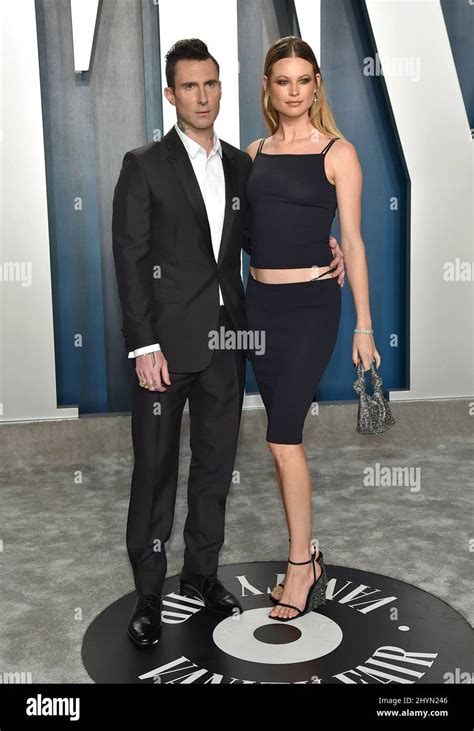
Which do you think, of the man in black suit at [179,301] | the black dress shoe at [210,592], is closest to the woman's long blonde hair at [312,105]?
the man in black suit at [179,301]

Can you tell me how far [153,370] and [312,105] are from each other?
1.04m

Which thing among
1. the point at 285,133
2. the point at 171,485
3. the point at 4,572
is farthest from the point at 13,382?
the point at 285,133

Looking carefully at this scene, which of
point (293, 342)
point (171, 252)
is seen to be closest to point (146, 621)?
point (293, 342)

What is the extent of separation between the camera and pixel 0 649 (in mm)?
2629

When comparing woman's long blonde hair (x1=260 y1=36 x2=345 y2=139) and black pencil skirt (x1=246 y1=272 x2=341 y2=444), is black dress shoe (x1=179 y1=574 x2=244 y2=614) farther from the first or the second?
woman's long blonde hair (x1=260 y1=36 x2=345 y2=139)

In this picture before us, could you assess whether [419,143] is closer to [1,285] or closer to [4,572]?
[1,285]

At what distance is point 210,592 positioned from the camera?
113 inches

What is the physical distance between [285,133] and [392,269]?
2540 mm

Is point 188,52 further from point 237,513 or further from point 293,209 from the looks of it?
point 237,513

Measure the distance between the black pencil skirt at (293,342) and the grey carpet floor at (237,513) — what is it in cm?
86

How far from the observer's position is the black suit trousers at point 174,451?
2691 mm

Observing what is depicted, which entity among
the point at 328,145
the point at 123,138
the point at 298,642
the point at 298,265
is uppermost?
the point at 123,138

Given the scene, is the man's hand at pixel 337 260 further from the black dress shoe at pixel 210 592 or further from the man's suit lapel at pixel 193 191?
the black dress shoe at pixel 210 592

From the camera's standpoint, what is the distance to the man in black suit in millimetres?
2551
